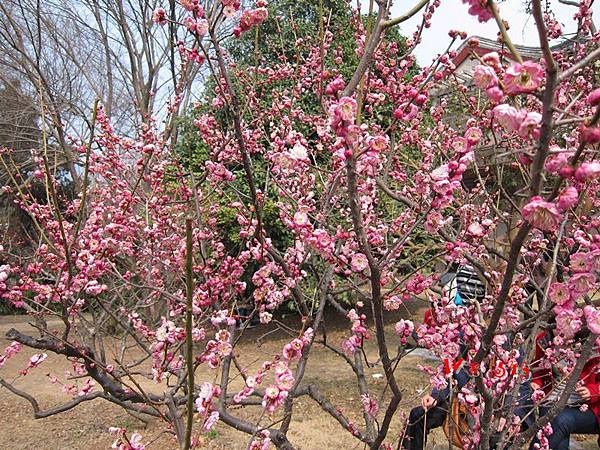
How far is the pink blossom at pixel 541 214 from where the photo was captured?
2.63 ft

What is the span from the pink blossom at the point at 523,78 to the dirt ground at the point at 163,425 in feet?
9.36

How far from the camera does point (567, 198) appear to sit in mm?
794

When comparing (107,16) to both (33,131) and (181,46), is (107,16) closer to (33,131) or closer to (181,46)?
(33,131)

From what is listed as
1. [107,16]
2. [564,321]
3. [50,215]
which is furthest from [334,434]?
[107,16]

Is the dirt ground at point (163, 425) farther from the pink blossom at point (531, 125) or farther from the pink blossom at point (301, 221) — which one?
the pink blossom at point (531, 125)

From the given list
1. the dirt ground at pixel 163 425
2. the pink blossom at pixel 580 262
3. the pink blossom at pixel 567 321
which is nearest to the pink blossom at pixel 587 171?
the pink blossom at pixel 580 262

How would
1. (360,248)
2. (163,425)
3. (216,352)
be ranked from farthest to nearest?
(163,425)
(216,352)
(360,248)

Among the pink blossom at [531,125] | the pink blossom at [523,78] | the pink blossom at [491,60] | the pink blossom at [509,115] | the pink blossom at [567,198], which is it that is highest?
the pink blossom at [491,60]

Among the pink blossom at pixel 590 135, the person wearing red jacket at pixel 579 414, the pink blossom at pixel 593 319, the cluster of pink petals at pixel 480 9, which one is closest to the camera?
the pink blossom at pixel 590 135

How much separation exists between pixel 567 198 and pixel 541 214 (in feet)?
0.17

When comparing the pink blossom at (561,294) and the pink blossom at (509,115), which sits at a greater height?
the pink blossom at (509,115)

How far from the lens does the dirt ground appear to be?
4.21 m

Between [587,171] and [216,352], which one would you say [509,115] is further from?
[216,352]

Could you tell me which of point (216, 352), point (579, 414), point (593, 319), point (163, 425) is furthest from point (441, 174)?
point (163, 425)
